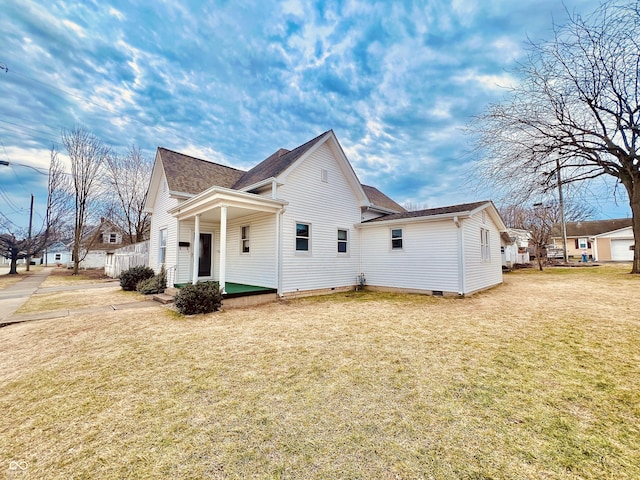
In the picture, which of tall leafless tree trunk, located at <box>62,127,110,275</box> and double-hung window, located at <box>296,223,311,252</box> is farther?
tall leafless tree trunk, located at <box>62,127,110,275</box>

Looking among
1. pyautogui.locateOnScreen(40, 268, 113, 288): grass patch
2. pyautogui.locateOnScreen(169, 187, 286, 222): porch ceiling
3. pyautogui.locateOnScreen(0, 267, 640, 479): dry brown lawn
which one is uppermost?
pyautogui.locateOnScreen(169, 187, 286, 222): porch ceiling

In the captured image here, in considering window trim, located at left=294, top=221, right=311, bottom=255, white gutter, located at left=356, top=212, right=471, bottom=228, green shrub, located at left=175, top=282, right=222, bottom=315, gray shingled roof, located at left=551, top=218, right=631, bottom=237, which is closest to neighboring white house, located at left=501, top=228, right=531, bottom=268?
gray shingled roof, located at left=551, top=218, right=631, bottom=237

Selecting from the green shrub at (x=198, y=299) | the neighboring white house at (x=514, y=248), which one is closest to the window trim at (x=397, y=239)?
the green shrub at (x=198, y=299)

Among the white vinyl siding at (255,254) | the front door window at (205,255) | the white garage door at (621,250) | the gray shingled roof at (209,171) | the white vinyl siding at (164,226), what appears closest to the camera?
the white vinyl siding at (255,254)

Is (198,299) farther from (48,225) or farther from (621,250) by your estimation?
(621,250)

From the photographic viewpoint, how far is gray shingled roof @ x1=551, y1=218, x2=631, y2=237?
111 feet

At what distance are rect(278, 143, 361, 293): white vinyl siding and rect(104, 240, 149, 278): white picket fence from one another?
10716mm

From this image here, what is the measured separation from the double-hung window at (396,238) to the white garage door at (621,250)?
114 feet

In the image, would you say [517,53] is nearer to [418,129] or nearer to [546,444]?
[418,129]

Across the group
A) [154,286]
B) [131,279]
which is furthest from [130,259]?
[154,286]

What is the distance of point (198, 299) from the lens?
7543mm

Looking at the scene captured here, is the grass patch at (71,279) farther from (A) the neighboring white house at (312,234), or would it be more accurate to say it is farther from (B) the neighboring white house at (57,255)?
(B) the neighboring white house at (57,255)

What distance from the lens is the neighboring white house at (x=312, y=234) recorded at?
10.1 m

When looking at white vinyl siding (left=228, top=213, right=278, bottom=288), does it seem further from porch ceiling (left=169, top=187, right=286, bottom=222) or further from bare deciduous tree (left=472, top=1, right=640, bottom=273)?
bare deciduous tree (left=472, top=1, right=640, bottom=273)
